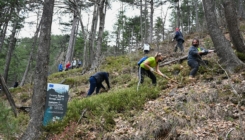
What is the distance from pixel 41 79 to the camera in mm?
6547

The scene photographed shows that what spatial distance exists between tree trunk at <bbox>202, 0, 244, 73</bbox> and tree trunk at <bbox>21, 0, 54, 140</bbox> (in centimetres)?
525

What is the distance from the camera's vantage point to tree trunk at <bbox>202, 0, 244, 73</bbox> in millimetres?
7664

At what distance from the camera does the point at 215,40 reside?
26.3ft

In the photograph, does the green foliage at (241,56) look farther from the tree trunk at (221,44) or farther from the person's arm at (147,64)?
the person's arm at (147,64)

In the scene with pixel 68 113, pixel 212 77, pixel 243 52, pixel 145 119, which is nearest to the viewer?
pixel 145 119

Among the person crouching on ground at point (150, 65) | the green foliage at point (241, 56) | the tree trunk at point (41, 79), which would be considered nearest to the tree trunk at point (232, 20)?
the green foliage at point (241, 56)

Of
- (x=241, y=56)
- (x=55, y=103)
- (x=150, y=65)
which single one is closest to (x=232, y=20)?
(x=241, y=56)

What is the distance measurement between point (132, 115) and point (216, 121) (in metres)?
2.37

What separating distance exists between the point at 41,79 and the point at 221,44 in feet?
19.3

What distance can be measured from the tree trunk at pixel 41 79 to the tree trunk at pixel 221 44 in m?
5.25

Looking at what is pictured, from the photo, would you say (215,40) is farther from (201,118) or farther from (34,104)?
(34,104)

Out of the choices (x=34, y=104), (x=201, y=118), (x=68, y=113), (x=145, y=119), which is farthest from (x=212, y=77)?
(x=34, y=104)

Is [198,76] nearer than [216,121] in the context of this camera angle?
No

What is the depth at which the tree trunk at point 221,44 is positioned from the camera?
7.66m
